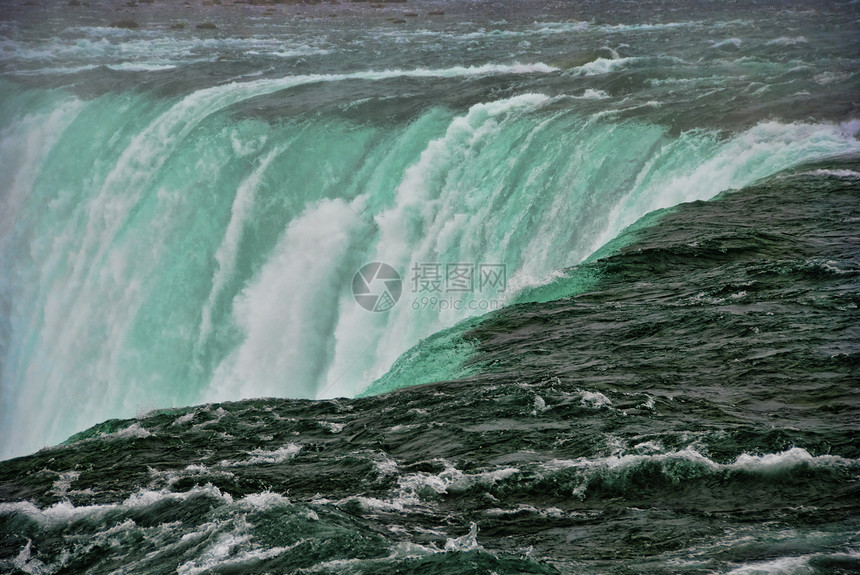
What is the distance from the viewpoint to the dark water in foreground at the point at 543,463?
18.7 ft

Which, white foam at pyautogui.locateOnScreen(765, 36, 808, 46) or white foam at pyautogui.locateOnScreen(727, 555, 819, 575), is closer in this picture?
white foam at pyautogui.locateOnScreen(727, 555, 819, 575)

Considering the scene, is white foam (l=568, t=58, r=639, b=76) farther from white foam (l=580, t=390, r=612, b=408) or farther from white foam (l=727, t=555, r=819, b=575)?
white foam (l=727, t=555, r=819, b=575)

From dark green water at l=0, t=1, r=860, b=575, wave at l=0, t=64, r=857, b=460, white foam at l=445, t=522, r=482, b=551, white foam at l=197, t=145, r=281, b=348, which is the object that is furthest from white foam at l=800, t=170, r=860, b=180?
white foam at l=197, t=145, r=281, b=348

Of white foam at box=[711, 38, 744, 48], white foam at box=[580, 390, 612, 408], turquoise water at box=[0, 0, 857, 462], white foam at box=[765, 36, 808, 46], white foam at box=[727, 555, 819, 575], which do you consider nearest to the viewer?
white foam at box=[727, 555, 819, 575]

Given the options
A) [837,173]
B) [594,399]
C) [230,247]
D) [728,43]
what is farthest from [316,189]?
[728,43]

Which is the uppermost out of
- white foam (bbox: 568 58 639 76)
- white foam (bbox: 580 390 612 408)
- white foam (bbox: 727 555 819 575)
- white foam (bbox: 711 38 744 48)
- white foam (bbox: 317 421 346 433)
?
white foam (bbox: 711 38 744 48)

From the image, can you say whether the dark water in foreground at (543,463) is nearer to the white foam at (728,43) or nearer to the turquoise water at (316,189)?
the turquoise water at (316,189)

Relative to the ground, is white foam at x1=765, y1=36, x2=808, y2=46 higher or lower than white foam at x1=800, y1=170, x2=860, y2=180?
higher

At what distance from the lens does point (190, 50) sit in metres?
33.6

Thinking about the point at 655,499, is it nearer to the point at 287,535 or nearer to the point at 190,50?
the point at 287,535

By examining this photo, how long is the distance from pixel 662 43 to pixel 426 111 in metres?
12.9

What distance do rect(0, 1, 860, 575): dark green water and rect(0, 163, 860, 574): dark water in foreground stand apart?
0.04 metres

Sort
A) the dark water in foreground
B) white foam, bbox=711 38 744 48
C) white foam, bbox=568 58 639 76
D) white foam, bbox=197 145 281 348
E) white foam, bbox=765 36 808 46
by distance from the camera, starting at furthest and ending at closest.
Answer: white foam, bbox=711 38 744 48 → white foam, bbox=765 36 808 46 → white foam, bbox=568 58 639 76 → white foam, bbox=197 145 281 348 → the dark water in foreground

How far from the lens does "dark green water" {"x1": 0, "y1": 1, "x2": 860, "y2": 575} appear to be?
6.33 meters
